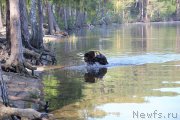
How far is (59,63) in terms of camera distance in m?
27.4

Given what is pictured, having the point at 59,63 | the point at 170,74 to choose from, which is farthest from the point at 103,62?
the point at 170,74

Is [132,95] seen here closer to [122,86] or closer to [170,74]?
[122,86]

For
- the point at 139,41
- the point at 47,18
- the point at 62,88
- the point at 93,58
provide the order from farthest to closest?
the point at 47,18 < the point at 139,41 < the point at 93,58 < the point at 62,88

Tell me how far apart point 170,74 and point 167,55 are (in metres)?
9.46

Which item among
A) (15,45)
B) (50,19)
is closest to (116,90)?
(15,45)

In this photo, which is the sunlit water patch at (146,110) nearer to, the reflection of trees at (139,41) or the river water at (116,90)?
the river water at (116,90)

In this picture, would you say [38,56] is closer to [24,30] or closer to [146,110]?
[24,30]

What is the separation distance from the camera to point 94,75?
73.0 feet

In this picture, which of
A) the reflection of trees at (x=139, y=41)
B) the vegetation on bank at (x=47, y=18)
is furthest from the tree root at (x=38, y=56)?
the reflection of trees at (x=139, y=41)

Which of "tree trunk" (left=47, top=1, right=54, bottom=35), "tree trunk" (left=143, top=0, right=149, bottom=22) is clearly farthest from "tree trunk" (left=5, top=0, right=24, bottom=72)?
"tree trunk" (left=143, top=0, right=149, bottom=22)

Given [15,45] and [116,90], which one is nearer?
[116,90]

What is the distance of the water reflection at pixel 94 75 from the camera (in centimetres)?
2088

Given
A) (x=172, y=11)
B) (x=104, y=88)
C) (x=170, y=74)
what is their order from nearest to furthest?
1. (x=104, y=88)
2. (x=170, y=74)
3. (x=172, y=11)

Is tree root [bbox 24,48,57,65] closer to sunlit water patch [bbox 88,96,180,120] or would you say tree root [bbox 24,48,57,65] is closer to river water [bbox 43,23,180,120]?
river water [bbox 43,23,180,120]
